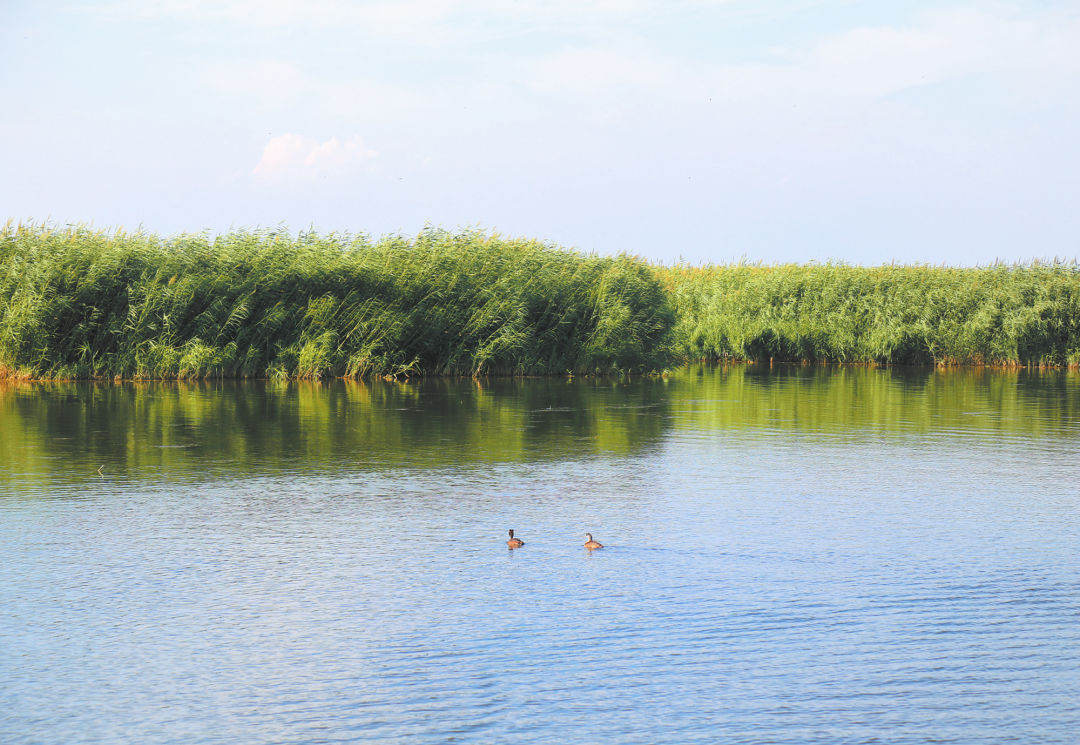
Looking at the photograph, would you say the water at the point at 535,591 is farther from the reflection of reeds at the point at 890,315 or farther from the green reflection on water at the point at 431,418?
the reflection of reeds at the point at 890,315

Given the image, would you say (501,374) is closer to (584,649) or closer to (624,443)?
(624,443)

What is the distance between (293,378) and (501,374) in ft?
20.3

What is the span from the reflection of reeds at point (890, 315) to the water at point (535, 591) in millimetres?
25082

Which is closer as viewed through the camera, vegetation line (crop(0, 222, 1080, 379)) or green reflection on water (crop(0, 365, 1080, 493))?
green reflection on water (crop(0, 365, 1080, 493))

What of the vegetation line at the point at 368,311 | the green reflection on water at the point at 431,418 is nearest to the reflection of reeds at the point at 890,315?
the vegetation line at the point at 368,311

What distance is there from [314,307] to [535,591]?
22.2m

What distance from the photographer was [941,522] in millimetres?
9195

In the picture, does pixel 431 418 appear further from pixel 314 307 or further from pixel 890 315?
pixel 890 315

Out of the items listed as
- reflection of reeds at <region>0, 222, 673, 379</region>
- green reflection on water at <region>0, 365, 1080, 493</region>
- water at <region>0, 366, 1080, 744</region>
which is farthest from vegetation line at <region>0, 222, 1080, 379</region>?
water at <region>0, 366, 1080, 744</region>

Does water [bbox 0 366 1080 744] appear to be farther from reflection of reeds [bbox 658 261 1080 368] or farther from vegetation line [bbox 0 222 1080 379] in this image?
reflection of reeds [bbox 658 261 1080 368]

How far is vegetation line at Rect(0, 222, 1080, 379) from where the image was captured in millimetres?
26078

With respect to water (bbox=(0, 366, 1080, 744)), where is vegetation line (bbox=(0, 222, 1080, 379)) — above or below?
above

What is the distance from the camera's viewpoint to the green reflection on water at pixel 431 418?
42.3ft

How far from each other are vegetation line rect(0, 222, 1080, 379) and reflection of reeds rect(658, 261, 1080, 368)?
0.10 meters
